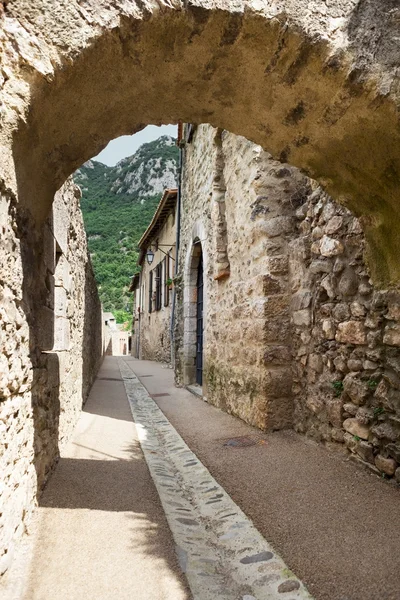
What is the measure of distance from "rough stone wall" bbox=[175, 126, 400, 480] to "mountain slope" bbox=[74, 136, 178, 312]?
95.3 ft

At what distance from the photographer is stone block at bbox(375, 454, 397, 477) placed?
2.74m

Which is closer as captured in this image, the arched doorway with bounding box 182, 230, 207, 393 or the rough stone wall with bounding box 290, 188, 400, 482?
the rough stone wall with bounding box 290, 188, 400, 482

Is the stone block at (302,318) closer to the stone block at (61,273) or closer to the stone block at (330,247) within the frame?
the stone block at (330,247)

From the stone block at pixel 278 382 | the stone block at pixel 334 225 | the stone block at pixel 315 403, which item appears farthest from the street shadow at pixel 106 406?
the stone block at pixel 334 225

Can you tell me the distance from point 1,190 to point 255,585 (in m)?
1.90

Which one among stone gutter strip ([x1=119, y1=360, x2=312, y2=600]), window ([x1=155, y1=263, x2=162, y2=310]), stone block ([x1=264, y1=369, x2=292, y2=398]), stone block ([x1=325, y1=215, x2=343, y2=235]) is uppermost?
window ([x1=155, y1=263, x2=162, y2=310])

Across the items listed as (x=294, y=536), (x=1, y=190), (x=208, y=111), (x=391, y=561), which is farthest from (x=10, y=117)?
(x=391, y=561)

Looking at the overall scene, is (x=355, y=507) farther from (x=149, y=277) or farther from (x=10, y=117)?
(x=149, y=277)

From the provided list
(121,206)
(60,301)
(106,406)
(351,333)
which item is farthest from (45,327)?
(121,206)

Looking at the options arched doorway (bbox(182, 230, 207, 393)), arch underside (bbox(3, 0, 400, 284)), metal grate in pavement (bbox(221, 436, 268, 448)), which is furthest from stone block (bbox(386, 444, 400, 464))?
arched doorway (bbox(182, 230, 207, 393))

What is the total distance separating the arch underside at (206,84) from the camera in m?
1.81

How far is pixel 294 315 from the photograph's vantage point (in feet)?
13.9

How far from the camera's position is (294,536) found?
7.23 feet

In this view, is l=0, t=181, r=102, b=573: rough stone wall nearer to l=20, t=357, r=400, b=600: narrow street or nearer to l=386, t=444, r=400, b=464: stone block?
l=20, t=357, r=400, b=600: narrow street
